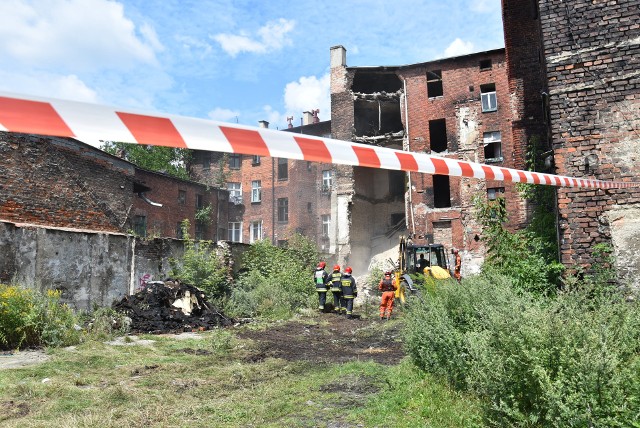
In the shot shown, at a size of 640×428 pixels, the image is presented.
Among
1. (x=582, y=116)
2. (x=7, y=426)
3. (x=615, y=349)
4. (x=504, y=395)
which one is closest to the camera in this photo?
(x=615, y=349)

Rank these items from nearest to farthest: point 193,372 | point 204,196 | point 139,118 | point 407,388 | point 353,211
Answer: point 139,118 → point 407,388 → point 193,372 → point 353,211 → point 204,196

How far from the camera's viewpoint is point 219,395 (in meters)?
5.50

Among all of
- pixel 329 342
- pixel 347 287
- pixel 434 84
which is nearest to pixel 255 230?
pixel 434 84

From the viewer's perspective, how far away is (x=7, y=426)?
13.8 ft

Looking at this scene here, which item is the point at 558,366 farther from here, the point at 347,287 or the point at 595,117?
the point at 347,287

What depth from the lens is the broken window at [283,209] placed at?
3784cm

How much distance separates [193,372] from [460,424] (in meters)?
4.24

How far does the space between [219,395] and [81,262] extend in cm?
877

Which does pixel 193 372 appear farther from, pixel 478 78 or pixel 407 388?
pixel 478 78

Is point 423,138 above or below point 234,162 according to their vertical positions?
below

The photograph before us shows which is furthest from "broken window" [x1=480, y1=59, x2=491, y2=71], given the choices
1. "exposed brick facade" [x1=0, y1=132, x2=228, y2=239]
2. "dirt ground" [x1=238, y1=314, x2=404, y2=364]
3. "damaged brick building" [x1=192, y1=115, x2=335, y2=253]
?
"exposed brick facade" [x1=0, y1=132, x2=228, y2=239]

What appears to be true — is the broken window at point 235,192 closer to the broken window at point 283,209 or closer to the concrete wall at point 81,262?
Answer: the broken window at point 283,209

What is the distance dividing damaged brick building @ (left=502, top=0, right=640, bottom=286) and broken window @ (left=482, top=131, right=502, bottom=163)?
20043mm

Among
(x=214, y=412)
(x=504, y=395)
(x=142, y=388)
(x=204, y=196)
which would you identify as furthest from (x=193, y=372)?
(x=204, y=196)
